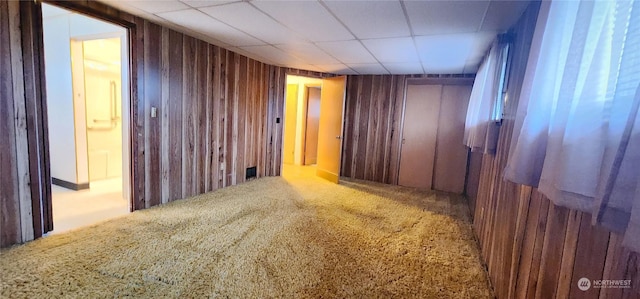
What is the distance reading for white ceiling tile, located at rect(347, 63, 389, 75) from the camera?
4188 mm

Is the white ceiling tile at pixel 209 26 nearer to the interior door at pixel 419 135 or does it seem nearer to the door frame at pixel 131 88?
the door frame at pixel 131 88

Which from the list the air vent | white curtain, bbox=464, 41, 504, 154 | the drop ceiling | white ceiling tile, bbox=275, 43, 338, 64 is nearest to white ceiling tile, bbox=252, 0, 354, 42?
the drop ceiling

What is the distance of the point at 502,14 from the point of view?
2045 millimetres

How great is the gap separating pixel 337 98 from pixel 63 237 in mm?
3915

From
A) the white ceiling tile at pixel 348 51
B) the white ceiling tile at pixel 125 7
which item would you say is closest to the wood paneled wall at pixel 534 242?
the white ceiling tile at pixel 348 51

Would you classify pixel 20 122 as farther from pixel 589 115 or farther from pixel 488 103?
pixel 488 103

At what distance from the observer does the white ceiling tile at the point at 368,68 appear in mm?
4188

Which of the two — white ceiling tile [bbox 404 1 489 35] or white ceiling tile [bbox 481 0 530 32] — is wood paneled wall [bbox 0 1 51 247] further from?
white ceiling tile [bbox 481 0 530 32]

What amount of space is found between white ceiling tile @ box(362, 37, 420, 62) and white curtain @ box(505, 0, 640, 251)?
5.99 ft

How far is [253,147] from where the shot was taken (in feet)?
15.3

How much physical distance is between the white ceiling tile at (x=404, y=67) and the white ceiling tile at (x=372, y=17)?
4.49 feet

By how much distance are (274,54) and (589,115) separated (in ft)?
11.9

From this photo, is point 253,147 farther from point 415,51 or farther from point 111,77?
point 415,51

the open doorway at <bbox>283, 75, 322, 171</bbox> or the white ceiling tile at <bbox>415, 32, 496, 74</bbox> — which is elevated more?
the white ceiling tile at <bbox>415, 32, 496, 74</bbox>
